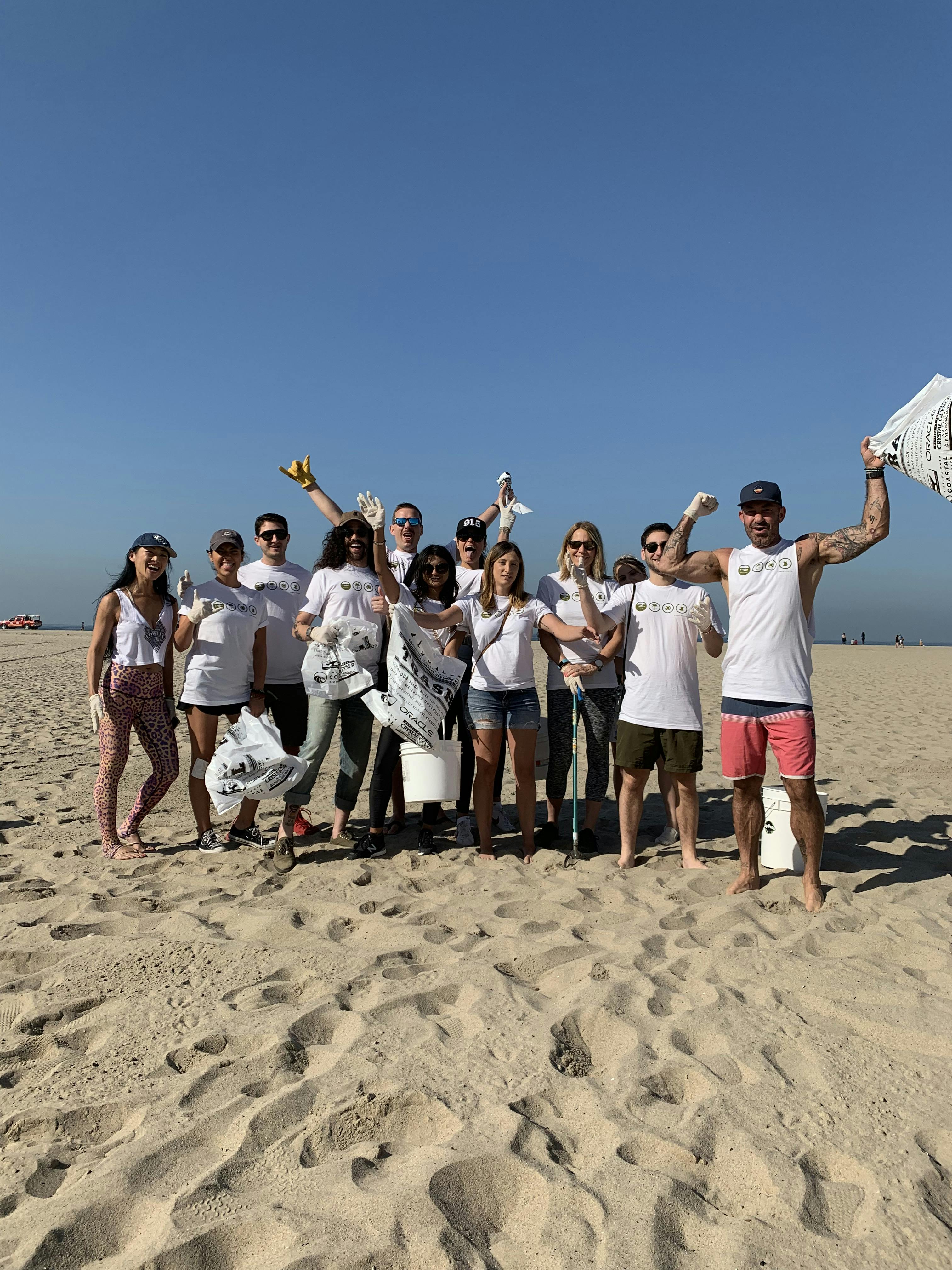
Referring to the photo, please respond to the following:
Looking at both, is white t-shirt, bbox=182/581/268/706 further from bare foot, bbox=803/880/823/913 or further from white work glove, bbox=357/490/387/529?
bare foot, bbox=803/880/823/913

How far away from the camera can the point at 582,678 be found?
5008mm

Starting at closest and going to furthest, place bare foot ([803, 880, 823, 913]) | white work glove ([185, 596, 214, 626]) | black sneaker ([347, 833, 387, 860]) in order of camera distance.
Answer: bare foot ([803, 880, 823, 913]) → white work glove ([185, 596, 214, 626]) → black sneaker ([347, 833, 387, 860])

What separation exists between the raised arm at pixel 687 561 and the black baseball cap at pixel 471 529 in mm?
1522

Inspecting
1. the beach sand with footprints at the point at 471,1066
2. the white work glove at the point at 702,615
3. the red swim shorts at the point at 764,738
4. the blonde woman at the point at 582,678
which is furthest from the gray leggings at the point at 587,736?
the red swim shorts at the point at 764,738

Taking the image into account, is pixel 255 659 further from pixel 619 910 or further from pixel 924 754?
pixel 924 754

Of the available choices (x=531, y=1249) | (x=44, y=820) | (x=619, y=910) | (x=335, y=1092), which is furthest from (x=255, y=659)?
(x=531, y=1249)

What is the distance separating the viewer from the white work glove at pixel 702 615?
180 inches

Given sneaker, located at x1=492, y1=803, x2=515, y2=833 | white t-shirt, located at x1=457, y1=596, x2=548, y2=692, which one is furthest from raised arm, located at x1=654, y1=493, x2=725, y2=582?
sneaker, located at x1=492, y1=803, x2=515, y2=833

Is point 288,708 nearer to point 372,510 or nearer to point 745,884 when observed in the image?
point 372,510

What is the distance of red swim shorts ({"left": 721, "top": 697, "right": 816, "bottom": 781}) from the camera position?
3938mm

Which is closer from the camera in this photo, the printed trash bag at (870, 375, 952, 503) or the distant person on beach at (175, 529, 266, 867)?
the printed trash bag at (870, 375, 952, 503)

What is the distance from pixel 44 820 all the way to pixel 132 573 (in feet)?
7.25

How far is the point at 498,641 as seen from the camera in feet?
15.6

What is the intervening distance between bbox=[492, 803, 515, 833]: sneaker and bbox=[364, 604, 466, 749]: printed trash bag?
125 centimetres
